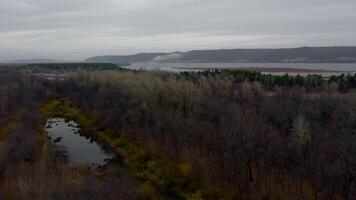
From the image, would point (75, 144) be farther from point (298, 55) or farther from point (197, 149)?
point (298, 55)

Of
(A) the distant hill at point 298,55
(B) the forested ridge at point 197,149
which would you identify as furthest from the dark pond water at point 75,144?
(A) the distant hill at point 298,55

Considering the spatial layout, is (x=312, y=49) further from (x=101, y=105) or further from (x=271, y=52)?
(x=101, y=105)

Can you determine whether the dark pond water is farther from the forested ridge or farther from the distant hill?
the distant hill

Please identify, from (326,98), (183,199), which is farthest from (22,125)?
(326,98)

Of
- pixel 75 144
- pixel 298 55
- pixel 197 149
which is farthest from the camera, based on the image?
pixel 298 55

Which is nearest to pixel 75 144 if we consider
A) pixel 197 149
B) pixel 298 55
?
pixel 197 149

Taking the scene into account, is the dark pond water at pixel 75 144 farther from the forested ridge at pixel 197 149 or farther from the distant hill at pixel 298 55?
the distant hill at pixel 298 55
